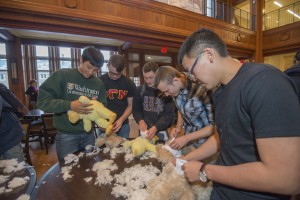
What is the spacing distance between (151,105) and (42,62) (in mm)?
7910

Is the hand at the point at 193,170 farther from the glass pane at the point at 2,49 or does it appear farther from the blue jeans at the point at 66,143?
the glass pane at the point at 2,49

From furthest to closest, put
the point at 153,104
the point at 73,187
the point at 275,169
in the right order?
the point at 153,104 < the point at 73,187 < the point at 275,169

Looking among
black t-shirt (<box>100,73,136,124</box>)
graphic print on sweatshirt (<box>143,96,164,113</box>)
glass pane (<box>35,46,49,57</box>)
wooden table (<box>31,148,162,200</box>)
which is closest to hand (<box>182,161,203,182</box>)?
wooden table (<box>31,148,162,200</box>)

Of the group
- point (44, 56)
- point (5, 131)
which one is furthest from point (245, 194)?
point (44, 56)

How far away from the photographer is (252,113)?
61 centimetres

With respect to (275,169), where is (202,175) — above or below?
below

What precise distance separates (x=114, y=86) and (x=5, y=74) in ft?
23.2

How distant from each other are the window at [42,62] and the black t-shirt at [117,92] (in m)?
7.23

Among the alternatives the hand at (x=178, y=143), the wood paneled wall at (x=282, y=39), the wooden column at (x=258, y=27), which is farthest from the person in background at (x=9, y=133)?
the wood paneled wall at (x=282, y=39)

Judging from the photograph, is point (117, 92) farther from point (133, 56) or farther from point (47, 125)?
point (133, 56)

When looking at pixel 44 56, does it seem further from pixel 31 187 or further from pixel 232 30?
pixel 31 187

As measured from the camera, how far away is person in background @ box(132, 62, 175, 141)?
2250 millimetres

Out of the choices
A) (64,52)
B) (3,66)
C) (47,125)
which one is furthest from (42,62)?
(47,125)

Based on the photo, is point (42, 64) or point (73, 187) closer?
point (73, 187)
